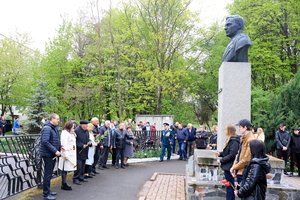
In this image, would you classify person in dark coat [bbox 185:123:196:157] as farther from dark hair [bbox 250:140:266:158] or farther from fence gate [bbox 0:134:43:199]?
dark hair [bbox 250:140:266:158]

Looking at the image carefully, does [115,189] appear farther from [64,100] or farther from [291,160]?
[64,100]

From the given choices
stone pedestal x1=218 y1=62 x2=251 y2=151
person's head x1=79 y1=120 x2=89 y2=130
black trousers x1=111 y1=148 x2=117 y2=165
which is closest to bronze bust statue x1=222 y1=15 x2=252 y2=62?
stone pedestal x1=218 y1=62 x2=251 y2=151

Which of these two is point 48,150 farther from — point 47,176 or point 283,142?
point 283,142

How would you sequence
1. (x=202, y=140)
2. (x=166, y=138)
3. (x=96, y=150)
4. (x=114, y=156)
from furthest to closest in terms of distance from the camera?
1. (x=166, y=138)
2. (x=202, y=140)
3. (x=114, y=156)
4. (x=96, y=150)

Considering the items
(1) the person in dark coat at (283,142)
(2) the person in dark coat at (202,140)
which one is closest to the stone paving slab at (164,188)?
(1) the person in dark coat at (283,142)

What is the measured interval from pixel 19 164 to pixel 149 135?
463 inches

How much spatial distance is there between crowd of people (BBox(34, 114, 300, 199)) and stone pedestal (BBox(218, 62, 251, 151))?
1.90 ft

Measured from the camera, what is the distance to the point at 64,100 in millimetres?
31312

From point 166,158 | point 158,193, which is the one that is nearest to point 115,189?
point 158,193

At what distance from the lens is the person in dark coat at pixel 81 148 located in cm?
1042

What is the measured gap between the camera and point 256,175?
4.79 meters

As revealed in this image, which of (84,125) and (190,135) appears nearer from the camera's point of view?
(84,125)

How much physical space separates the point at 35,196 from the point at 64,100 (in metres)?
23.4

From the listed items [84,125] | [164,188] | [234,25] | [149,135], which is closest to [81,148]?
[84,125]
